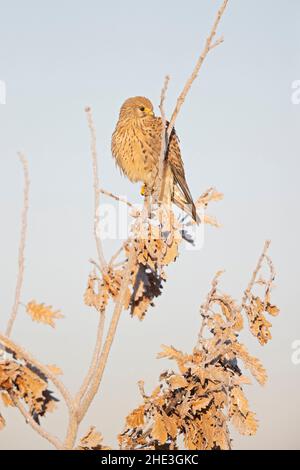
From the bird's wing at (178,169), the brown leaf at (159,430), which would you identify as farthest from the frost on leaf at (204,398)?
the bird's wing at (178,169)

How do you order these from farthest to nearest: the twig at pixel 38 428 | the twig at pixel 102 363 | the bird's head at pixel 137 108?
1. the bird's head at pixel 137 108
2. the twig at pixel 102 363
3. the twig at pixel 38 428

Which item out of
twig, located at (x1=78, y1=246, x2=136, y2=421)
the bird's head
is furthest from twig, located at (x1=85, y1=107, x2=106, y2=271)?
the bird's head

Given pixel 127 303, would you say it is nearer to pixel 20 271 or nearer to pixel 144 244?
pixel 144 244

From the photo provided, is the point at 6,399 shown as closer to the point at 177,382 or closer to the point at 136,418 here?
the point at 136,418

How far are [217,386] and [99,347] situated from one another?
117 cm

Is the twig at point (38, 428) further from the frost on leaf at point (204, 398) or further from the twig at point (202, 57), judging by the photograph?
the twig at point (202, 57)

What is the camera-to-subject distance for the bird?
8836 mm

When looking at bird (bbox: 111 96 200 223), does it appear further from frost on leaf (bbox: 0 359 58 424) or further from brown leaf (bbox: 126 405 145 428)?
frost on leaf (bbox: 0 359 58 424)

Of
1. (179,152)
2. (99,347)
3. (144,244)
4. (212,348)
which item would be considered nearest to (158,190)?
(144,244)

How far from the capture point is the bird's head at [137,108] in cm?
920

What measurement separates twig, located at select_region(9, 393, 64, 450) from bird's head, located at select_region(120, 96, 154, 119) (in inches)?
257

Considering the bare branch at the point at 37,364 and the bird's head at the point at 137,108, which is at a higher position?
the bird's head at the point at 137,108

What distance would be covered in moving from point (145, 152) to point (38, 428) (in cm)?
633

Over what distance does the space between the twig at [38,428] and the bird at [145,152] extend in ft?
18.5
